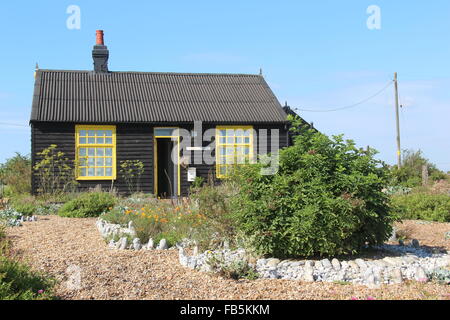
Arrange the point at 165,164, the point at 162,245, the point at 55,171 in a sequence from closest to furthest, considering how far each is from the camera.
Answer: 1. the point at 162,245
2. the point at 55,171
3. the point at 165,164

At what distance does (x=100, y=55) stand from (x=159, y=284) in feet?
47.4

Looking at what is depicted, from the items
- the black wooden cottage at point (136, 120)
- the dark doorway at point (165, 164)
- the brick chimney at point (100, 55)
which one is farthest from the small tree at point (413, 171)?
the brick chimney at point (100, 55)

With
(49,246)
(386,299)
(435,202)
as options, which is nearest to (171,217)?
(49,246)

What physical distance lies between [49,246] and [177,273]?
107 inches

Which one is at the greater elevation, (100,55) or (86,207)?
(100,55)

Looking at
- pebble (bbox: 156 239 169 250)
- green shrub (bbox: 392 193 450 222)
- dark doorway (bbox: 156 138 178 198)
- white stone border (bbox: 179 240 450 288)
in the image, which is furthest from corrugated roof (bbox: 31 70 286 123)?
white stone border (bbox: 179 240 450 288)

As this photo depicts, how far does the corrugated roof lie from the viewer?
52.7 ft

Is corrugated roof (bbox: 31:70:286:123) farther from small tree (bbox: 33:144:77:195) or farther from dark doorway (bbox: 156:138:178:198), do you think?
dark doorway (bbox: 156:138:178:198)

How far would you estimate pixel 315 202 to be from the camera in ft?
19.5

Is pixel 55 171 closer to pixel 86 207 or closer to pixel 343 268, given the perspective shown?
pixel 86 207

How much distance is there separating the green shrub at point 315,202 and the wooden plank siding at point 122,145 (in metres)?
9.47

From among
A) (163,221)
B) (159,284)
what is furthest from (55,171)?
(159,284)

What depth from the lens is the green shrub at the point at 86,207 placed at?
11156 millimetres

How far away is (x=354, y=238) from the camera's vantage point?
6.37 meters
